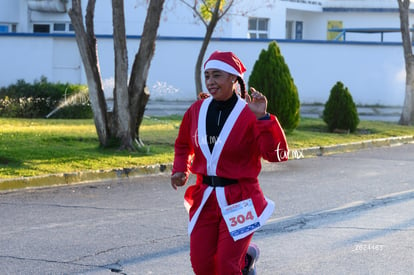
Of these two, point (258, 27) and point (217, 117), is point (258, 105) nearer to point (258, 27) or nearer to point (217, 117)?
point (217, 117)

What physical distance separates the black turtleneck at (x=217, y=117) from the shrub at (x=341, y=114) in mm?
16601

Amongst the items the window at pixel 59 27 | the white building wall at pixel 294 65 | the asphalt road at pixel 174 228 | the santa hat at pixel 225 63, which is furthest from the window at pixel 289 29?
the santa hat at pixel 225 63

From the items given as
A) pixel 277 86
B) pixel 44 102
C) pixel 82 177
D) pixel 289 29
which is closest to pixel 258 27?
pixel 289 29

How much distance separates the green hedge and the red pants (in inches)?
637

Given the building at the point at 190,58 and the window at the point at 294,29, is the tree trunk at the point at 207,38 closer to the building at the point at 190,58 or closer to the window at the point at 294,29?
the building at the point at 190,58

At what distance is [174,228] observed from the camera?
9570 millimetres

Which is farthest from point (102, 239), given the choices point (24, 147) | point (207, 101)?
point (24, 147)

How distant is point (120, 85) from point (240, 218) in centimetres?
1027

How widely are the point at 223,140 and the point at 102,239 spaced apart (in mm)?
3541

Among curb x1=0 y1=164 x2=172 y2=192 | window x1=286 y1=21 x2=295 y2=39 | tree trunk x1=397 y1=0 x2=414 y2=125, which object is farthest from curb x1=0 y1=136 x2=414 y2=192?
window x1=286 y1=21 x2=295 y2=39

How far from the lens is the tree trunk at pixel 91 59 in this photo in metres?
15.7

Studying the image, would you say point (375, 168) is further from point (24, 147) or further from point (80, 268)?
point (80, 268)

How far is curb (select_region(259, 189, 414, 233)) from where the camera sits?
9.76 metres

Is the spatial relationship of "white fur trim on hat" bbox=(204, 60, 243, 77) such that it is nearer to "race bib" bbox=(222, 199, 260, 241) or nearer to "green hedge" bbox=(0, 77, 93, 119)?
"race bib" bbox=(222, 199, 260, 241)
